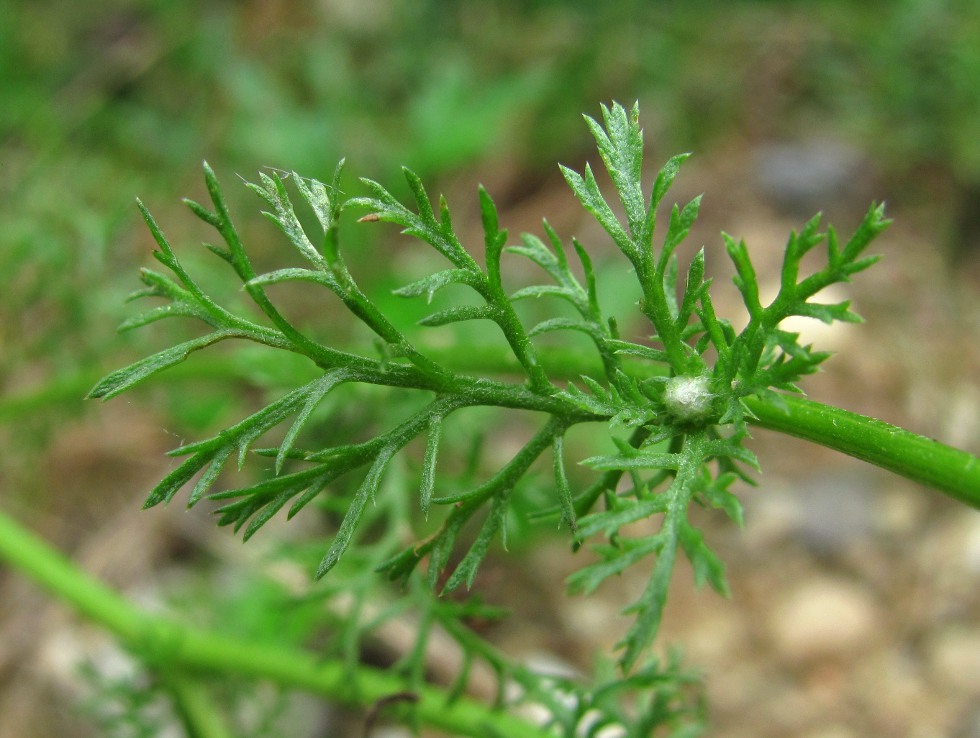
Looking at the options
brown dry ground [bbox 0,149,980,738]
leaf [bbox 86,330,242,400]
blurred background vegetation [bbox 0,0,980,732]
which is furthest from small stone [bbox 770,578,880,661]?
leaf [bbox 86,330,242,400]

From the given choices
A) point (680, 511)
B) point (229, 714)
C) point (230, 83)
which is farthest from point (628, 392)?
point (230, 83)

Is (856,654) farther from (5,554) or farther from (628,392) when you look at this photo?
(5,554)

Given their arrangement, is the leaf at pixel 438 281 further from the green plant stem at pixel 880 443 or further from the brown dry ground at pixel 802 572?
the brown dry ground at pixel 802 572

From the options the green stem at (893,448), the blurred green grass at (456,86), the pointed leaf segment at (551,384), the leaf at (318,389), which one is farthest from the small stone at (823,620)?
the leaf at (318,389)

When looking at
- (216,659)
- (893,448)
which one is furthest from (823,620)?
(893,448)

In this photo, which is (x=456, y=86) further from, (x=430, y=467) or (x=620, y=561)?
(x=620, y=561)

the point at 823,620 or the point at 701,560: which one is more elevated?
the point at 823,620

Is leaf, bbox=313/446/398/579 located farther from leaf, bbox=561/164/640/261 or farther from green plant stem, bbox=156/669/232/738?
green plant stem, bbox=156/669/232/738
